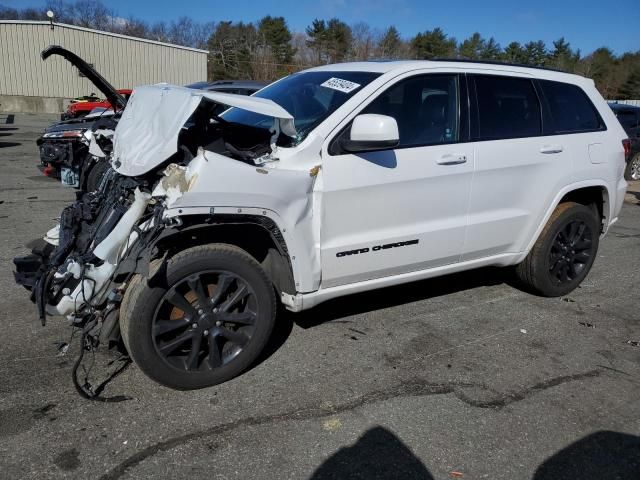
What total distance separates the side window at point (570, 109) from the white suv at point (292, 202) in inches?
1.3

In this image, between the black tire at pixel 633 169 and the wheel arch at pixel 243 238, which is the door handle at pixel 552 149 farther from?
the black tire at pixel 633 169

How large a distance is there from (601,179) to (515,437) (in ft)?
9.32

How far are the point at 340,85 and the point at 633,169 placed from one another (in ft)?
41.0

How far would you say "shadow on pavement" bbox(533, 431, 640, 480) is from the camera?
270 cm

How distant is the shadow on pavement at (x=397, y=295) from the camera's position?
14.5 feet

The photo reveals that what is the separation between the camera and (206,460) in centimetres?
266

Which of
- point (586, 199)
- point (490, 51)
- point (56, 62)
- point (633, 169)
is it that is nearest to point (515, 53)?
point (490, 51)

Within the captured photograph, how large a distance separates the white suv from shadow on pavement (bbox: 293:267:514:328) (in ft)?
2.30

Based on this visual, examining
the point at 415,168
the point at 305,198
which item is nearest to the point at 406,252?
the point at 415,168

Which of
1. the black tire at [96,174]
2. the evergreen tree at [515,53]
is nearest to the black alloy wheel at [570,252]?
the black tire at [96,174]

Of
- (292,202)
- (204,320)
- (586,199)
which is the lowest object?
(204,320)

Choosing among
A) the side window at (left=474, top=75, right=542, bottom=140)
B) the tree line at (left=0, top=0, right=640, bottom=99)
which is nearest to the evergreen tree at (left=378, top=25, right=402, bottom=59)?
the tree line at (left=0, top=0, right=640, bottom=99)

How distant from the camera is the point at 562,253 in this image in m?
4.88

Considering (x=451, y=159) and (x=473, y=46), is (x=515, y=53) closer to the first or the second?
(x=473, y=46)
